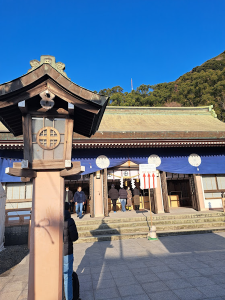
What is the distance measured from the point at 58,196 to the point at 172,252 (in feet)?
14.9

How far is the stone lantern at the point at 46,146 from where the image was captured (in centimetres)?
292

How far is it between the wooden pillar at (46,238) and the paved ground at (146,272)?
1.00 metres

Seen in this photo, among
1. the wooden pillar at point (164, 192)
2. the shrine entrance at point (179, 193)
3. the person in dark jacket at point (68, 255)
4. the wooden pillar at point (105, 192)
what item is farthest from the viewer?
the shrine entrance at point (179, 193)

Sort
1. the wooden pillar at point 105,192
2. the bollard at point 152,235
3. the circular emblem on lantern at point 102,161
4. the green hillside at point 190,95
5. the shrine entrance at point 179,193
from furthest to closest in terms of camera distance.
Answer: the green hillside at point 190,95
the shrine entrance at point 179,193
the circular emblem on lantern at point 102,161
the wooden pillar at point 105,192
the bollard at point 152,235

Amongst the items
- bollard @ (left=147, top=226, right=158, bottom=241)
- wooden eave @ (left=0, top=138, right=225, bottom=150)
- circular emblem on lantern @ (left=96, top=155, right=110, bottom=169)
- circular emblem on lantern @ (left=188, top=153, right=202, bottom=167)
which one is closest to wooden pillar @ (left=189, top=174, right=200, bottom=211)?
circular emblem on lantern @ (left=188, top=153, right=202, bottom=167)

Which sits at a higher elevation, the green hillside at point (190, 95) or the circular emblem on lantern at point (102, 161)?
the green hillside at point (190, 95)

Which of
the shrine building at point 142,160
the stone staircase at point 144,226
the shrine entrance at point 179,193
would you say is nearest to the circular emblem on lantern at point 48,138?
the stone staircase at point 144,226

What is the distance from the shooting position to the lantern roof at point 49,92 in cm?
317

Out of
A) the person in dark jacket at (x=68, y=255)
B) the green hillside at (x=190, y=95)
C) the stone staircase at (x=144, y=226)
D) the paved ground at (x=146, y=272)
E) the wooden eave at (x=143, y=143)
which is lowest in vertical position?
the paved ground at (x=146, y=272)

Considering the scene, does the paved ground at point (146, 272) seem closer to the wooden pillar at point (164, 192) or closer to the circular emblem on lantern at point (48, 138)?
the circular emblem on lantern at point (48, 138)

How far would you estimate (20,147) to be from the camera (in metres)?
9.26

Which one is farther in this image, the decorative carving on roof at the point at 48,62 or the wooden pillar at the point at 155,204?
the wooden pillar at the point at 155,204

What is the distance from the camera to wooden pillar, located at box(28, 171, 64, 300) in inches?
113

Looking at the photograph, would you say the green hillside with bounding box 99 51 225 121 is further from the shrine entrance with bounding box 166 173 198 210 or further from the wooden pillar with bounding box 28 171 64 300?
the wooden pillar with bounding box 28 171 64 300
